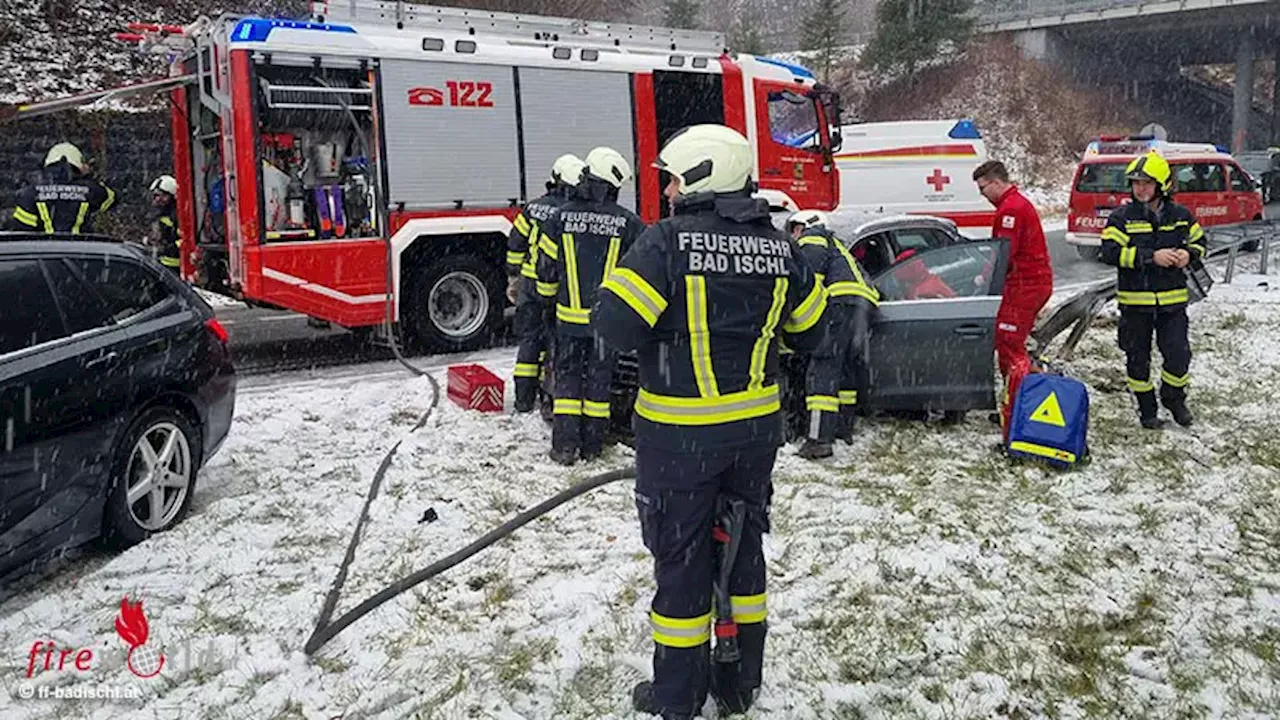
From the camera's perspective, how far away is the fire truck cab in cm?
823

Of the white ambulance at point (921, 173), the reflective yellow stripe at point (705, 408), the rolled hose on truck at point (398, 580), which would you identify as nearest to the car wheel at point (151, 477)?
the rolled hose on truck at point (398, 580)

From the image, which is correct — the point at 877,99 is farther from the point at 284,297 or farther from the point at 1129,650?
the point at 1129,650

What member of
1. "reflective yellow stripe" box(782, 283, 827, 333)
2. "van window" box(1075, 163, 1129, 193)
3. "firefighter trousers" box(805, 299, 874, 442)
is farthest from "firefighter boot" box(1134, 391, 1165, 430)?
"van window" box(1075, 163, 1129, 193)

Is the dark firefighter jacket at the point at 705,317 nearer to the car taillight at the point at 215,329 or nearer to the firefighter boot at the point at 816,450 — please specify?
the firefighter boot at the point at 816,450

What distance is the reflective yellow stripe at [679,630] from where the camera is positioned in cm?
320

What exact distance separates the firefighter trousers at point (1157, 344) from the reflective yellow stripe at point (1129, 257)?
32cm

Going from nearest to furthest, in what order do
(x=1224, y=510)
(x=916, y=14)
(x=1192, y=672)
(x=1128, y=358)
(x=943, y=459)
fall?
(x=1192, y=672), (x=1224, y=510), (x=943, y=459), (x=1128, y=358), (x=916, y=14)

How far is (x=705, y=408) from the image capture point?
3.14 m

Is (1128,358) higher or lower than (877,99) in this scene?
lower

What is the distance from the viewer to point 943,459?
19.9 ft

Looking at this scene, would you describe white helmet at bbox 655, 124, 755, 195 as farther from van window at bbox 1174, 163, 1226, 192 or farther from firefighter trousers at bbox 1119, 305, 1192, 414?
van window at bbox 1174, 163, 1226, 192

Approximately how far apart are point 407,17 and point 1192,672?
8.02m

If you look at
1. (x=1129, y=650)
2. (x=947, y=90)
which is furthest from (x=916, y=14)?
(x=1129, y=650)

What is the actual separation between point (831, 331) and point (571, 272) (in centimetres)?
159
